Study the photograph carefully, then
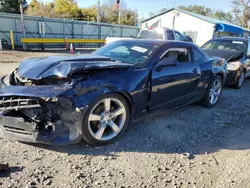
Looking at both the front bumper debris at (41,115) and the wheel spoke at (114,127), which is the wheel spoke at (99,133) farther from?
the front bumper debris at (41,115)

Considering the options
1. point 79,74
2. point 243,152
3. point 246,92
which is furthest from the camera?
point 246,92

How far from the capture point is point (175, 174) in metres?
2.76

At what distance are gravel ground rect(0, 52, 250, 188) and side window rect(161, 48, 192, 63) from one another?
1231mm

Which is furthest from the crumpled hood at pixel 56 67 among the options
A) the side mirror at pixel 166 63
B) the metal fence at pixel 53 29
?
the metal fence at pixel 53 29

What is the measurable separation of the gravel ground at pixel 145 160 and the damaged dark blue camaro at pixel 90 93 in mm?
212

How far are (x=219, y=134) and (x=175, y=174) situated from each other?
161 cm

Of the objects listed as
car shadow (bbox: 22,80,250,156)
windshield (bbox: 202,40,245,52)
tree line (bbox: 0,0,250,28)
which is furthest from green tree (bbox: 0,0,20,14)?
car shadow (bbox: 22,80,250,156)

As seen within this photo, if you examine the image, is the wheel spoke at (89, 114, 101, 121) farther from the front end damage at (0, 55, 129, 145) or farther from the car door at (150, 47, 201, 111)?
the car door at (150, 47, 201, 111)

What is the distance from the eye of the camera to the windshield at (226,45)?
27.0ft

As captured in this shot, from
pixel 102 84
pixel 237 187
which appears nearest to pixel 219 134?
pixel 237 187

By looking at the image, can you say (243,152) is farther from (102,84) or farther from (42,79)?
(42,79)

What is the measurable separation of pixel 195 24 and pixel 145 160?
2701 cm

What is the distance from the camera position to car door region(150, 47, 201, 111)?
12.4 feet

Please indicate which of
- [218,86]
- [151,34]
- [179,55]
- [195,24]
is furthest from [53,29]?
[179,55]
